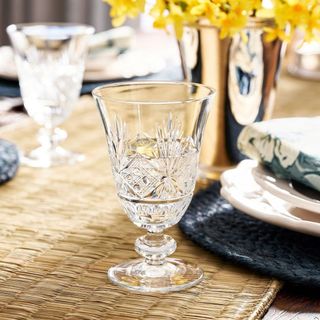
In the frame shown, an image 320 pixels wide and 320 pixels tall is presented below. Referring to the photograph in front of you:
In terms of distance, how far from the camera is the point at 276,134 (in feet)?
3.21

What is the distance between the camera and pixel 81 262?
0.86 m

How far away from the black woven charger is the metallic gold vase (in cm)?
17

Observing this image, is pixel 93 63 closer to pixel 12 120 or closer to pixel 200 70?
pixel 12 120

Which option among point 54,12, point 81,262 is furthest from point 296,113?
point 54,12

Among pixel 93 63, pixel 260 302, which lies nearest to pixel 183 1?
pixel 260 302

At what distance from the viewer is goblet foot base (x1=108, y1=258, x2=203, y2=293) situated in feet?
2.60

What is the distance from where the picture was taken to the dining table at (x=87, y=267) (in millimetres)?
748

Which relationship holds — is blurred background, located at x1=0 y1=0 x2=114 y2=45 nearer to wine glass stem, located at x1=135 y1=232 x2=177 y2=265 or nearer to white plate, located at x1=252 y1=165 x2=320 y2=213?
white plate, located at x1=252 y1=165 x2=320 y2=213

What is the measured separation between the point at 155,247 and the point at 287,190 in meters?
0.17

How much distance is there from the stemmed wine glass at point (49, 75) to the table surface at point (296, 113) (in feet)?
1.33

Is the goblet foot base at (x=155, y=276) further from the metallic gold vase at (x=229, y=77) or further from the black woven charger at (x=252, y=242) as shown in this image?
the metallic gold vase at (x=229, y=77)

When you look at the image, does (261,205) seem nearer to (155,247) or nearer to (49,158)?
(155,247)

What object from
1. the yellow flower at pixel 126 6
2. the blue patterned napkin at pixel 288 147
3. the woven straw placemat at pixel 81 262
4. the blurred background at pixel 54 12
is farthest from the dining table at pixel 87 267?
the blurred background at pixel 54 12

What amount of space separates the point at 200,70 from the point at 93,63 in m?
0.49
